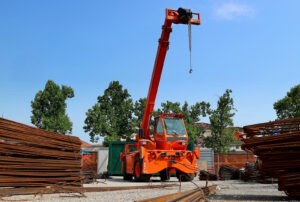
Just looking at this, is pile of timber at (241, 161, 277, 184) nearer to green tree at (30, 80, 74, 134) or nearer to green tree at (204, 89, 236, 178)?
green tree at (204, 89, 236, 178)

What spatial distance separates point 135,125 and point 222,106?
11164 mm

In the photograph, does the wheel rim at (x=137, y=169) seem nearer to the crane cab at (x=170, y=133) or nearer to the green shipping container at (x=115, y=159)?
the crane cab at (x=170, y=133)

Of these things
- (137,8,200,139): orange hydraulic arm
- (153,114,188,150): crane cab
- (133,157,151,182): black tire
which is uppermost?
(137,8,200,139): orange hydraulic arm

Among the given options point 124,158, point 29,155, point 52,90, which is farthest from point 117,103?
point 29,155

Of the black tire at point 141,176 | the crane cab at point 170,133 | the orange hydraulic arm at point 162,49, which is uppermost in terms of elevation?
the orange hydraulic arm at point 162,49

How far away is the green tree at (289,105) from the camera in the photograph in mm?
32369

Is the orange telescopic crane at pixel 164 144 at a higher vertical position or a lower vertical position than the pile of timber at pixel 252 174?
higher

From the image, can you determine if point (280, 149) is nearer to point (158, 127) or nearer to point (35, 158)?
point (35, 158)

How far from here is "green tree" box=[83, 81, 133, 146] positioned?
37375 millimetres

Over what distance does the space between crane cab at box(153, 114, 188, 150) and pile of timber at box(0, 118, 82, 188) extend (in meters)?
5.83

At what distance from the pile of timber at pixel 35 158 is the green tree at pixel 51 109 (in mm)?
30833

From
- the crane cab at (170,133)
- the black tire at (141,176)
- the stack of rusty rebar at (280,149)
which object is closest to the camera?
the stack of rusty rebar at (280,149)

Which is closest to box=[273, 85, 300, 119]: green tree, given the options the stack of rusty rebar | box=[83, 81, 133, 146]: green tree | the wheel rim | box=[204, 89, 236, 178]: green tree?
box=[204, 89, 236, 178]: green tree

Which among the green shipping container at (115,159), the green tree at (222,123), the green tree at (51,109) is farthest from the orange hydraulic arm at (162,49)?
the green tree at (51,109)
